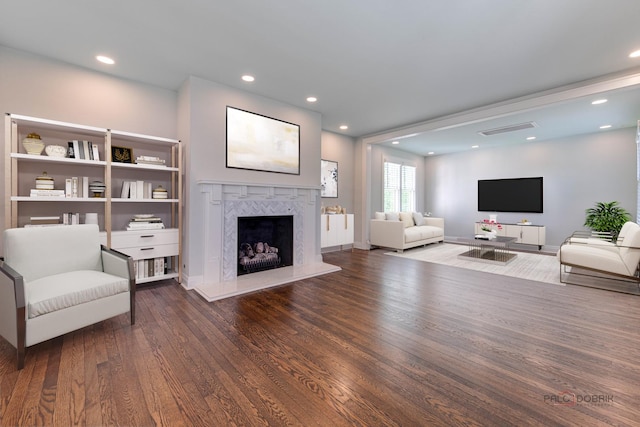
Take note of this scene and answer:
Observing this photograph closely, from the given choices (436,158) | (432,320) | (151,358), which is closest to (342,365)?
(432,320)

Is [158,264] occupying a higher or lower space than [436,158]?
lower

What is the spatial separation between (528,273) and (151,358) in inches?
207

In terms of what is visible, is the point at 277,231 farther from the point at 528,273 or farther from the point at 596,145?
the point at 596,145

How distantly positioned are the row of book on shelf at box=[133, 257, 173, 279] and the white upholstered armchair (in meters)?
0.70

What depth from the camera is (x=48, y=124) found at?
9.52 feet

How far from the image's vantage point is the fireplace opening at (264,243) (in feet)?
14.0

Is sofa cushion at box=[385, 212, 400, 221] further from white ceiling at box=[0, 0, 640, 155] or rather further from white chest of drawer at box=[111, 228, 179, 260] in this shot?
white chest of drawer at box=[111, 228, 179, 260]

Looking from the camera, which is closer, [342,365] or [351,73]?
[342,365]

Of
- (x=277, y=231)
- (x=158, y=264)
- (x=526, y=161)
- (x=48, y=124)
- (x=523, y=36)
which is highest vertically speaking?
(x=523, y=36)

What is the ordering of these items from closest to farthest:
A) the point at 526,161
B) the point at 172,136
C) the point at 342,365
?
1. the point at 342,365
2. the point at 172,136
3. the point at 526,161

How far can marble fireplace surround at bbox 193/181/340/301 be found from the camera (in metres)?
3.63

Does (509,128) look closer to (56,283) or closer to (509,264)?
(509,264)

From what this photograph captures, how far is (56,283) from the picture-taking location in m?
2.19

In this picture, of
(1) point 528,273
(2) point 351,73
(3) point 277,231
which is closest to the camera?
(2) point 351,73
